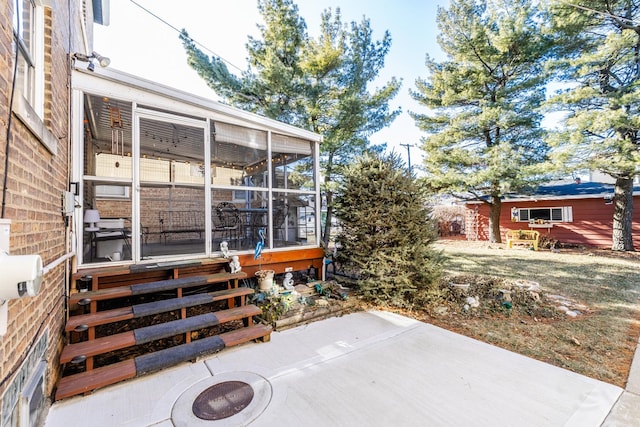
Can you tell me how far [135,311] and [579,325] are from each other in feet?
18.5

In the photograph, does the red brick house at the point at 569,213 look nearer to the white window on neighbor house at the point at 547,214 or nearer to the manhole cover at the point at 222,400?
the white window on neighbor house at the point at 547,214

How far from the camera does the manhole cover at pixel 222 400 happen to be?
2113 mm

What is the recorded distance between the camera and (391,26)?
356 inches

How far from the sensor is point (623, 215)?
1020 cm

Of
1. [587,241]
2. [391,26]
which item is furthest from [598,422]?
[587,241]

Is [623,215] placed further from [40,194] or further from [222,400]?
[40,194]

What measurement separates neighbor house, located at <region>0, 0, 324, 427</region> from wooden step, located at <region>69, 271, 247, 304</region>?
17mm

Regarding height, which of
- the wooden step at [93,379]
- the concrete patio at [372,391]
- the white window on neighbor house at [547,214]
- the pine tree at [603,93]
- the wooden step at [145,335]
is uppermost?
the pine tree at [603,93]

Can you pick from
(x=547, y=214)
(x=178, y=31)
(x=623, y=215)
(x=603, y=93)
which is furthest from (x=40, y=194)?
(x=547, y=214)

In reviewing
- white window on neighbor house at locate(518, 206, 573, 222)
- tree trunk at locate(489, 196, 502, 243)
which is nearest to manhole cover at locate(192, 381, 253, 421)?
tree trunk at locate(489, 196, 502, 243)

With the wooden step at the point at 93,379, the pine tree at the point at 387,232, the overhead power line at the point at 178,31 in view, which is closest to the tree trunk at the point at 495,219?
the pine tree at the point at 387,232

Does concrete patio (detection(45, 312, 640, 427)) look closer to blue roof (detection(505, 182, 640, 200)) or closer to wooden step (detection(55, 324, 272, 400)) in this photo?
wooden step (detection(55, 324, 272, 400))

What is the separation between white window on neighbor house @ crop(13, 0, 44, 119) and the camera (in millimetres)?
1893

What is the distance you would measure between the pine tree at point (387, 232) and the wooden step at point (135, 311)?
217cm
